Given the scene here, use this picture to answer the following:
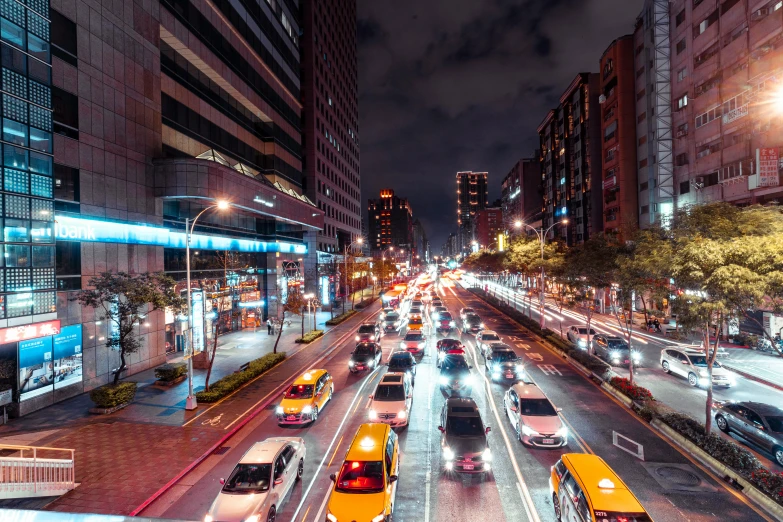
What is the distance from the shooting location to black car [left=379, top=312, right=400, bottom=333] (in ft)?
137

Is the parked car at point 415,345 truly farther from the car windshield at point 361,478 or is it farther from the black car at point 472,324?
the car windshield at point 361,478

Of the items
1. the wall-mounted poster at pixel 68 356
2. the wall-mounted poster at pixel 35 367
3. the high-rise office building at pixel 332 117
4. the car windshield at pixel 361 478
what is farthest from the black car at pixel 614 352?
the high-rise office building at pixel 332 117

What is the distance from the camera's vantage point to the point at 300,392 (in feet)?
61.5

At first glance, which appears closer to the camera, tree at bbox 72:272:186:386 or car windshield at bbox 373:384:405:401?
car windshield at bbox 373:384:405:401

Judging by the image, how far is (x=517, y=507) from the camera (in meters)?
11.7

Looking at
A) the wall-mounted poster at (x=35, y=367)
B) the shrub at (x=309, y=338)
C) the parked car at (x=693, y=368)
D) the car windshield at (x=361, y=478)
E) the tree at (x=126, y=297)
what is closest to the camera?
the car windshield at (x=361, y=478)

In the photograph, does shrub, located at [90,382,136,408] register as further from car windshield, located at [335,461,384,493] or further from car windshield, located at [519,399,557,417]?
car windshield, located at [519,399,557,417]

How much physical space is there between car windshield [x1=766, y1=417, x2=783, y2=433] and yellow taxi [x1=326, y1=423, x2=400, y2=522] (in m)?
13.7

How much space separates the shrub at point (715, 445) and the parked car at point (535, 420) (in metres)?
4.45

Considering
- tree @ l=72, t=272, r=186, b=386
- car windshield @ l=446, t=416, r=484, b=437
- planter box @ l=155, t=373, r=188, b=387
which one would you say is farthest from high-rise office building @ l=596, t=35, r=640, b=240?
tree @ l=72, t=272, r=186, b=386

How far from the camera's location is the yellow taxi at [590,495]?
927cm

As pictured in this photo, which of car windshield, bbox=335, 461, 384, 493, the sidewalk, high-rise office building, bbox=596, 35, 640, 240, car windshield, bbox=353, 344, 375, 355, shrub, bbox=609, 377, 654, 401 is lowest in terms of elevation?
the sidewalk

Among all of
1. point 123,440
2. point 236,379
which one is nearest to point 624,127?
point 236,379

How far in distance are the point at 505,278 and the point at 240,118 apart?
339 feet
